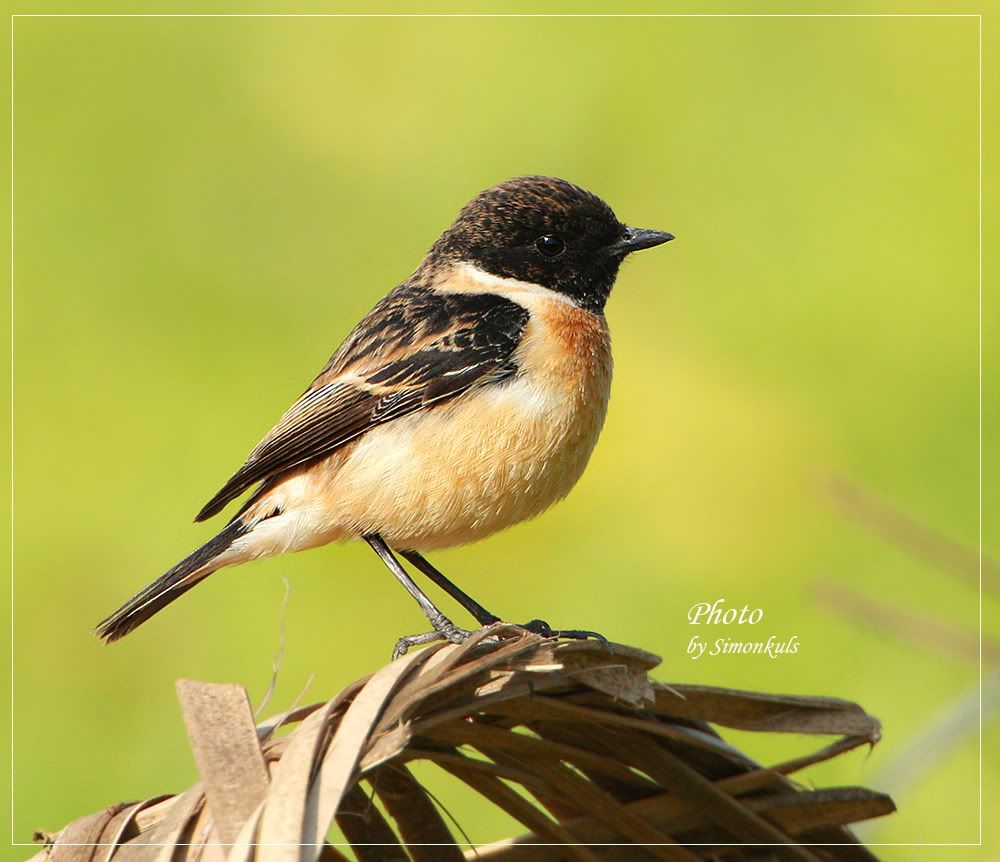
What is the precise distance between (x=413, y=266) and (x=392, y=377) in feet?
10.8

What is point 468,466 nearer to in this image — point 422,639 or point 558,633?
point 422,639

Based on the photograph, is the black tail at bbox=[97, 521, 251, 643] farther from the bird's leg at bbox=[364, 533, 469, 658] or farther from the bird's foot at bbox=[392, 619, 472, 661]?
the bird's foot at bbox=[392, 619, 472, 661]

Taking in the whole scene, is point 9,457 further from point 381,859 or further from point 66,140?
point 381,859

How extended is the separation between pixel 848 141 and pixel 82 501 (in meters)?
4.76

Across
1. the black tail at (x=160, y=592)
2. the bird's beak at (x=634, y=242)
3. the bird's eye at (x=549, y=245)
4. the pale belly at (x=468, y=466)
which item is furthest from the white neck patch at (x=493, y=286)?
the black tail at (x=160, y=592)

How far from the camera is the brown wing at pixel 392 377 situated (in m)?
4.53

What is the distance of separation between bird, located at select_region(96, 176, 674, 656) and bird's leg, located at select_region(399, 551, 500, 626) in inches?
0.5

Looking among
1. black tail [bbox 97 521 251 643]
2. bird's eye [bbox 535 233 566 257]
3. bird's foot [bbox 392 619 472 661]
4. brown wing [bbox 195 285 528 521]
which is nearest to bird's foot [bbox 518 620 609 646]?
bird's foot [bbox 392 619 472 661]

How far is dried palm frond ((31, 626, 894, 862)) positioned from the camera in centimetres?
263

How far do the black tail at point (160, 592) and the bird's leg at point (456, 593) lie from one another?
766 millimetres

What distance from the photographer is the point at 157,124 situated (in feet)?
26.6

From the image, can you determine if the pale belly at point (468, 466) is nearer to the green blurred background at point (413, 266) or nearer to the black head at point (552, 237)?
the black head at point (552, 237)

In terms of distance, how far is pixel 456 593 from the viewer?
189 inches

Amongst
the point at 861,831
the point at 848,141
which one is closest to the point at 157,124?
the point at 848,141
